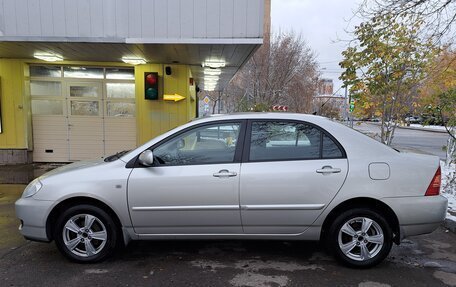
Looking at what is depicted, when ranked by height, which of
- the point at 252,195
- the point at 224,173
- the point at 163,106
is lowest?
the point at 252,195

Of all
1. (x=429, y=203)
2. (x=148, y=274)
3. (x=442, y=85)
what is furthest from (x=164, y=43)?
(x=442, y=85)

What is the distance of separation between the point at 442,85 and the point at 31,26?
8697 millimetres

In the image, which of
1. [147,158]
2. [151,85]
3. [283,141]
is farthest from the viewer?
[151,85]

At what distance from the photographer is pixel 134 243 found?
4.47 metres

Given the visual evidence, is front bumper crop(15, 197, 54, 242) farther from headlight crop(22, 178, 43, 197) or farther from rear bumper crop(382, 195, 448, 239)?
rear bumper crop(382, 195, 448, 239)

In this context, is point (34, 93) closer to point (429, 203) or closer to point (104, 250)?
point (104, 250)

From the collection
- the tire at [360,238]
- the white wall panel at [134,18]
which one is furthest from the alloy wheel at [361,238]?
the white wall panel at [134,18]

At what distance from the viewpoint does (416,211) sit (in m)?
3.69

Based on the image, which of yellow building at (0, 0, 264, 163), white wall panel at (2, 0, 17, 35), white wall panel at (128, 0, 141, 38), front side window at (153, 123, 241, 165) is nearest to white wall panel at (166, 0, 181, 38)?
yellow building at (0, 0, 264, 163)

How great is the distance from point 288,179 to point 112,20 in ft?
17.4

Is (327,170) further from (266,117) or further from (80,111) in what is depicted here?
(80,111)

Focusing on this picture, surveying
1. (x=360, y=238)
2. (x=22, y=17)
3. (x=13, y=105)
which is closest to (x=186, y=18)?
(x=22, y=17)

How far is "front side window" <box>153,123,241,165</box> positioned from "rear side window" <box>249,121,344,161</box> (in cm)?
24

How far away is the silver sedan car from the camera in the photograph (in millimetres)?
3688
